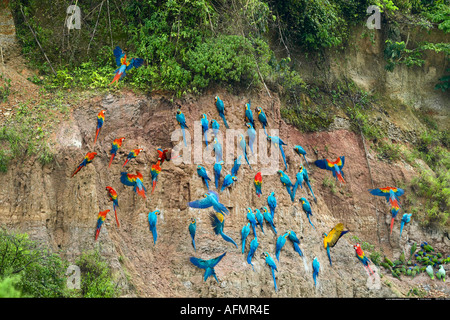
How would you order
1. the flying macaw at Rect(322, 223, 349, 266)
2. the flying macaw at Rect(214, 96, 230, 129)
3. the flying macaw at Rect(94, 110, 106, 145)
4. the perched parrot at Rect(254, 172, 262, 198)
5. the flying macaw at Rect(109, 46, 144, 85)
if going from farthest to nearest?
the flying macaw at Rect(322, 223, 349, 266) → the flying macaw at Rect(214, 96, 230, 129) → the perched parrot at Rect(254, 172, 262, 198) → the flying macaw at Rect(109, 46, 144, 85) → the flying macaw at Rect(94, 110, 106, 145)

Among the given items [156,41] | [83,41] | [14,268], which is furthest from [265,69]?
[14,268]

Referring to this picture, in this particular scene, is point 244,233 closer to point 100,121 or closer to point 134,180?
point 134,180

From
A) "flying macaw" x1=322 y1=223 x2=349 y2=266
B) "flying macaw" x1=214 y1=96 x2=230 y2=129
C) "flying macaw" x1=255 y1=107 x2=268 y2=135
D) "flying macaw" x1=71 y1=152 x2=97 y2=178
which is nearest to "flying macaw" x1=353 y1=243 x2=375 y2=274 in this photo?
"flying macaw" x1=322 y1=223 x2=349 y2=266

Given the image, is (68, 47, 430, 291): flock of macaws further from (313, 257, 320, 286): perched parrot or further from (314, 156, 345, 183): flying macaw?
(314, 156, 345, 183): flying macaw

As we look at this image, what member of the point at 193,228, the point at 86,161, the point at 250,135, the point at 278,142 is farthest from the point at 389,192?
the point at 86,161

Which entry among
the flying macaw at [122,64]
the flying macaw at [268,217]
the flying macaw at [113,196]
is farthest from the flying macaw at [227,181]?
the flying macaw at [122,64]

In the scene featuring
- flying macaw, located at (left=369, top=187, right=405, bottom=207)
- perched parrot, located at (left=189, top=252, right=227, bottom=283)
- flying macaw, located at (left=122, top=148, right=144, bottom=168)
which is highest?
flying macaw, located at (left=369, top=187, right=405, bottom=207)
